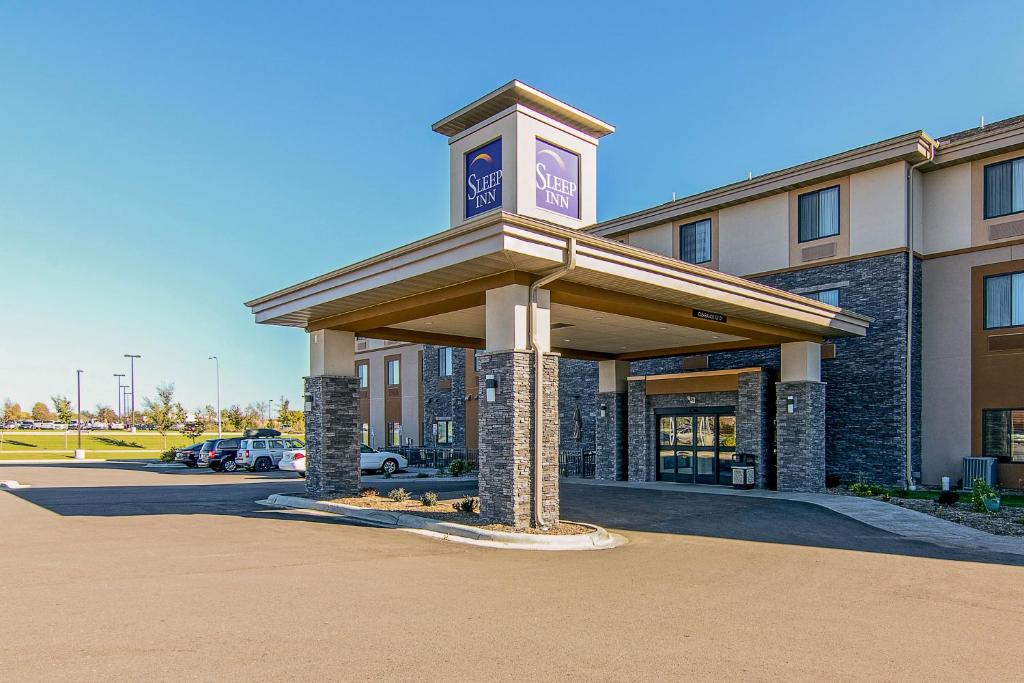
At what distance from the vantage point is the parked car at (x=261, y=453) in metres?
Result: 33.3

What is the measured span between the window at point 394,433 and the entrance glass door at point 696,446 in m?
22.9

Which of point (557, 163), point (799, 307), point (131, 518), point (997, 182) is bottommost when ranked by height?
point (131, 518)

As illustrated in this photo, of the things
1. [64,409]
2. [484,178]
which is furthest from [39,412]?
[484,178]

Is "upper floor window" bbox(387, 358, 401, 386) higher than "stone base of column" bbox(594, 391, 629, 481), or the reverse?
"upper floor window" bbox(387, 358, 401, 386)

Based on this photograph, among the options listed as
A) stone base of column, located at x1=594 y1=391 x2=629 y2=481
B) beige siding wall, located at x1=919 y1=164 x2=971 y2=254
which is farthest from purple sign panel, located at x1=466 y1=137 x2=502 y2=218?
beige siding wall, located at x1=919 y1=164 x2=971 y2=254

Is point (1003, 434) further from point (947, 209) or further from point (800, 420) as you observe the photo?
point (947, 209)

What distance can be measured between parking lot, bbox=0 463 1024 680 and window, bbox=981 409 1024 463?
9706mm

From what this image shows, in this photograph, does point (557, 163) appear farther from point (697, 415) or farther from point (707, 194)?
point (697, 415)

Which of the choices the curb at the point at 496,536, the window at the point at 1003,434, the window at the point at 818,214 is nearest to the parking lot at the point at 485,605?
the curb at the point at 496,536

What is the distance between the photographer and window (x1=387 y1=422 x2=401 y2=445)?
43.7 metres

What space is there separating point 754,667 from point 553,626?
1935 mm

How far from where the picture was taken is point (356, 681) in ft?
17.2

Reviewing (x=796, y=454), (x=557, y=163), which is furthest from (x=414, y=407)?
(x=796, y=454)

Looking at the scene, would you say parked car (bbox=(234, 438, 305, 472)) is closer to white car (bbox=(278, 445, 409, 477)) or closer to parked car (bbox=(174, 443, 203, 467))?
white car (bbox=(278, 445, 409, 477))
